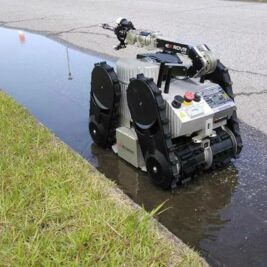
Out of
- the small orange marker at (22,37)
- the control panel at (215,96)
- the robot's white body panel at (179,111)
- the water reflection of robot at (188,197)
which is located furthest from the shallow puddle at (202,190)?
the small orange marker at (22,37)

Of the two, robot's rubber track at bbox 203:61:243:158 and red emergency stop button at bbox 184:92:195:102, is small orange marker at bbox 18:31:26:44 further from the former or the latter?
red emergency stop button at bbox 184:92:195:102

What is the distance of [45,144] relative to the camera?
3.68 metres

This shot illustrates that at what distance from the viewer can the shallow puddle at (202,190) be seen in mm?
2836

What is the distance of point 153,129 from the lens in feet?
10.9

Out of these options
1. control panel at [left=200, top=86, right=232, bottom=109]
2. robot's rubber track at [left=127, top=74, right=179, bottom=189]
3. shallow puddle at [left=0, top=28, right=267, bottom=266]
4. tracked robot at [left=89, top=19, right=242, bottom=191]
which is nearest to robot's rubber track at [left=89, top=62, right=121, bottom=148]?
tracked robot at [left=89, top=19, right=242, bottom=191]

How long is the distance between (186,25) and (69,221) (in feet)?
24.4

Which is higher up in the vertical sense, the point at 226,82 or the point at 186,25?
the point at 226,82

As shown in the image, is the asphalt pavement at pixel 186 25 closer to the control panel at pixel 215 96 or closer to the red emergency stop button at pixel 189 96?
the control panel at pixel 215 96

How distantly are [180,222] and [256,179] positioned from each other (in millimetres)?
841

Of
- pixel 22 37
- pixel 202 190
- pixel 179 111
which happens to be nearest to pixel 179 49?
pixel 179 111

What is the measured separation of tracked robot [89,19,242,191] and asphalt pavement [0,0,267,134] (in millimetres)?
987

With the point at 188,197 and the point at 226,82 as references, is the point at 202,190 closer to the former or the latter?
the point at 188,197

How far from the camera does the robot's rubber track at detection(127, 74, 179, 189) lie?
318 centimetres

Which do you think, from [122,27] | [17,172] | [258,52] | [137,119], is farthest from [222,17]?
[17,172]
